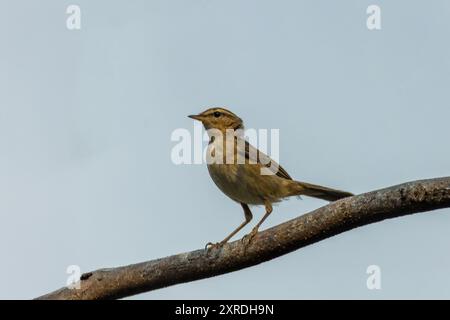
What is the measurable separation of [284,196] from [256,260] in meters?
3.07

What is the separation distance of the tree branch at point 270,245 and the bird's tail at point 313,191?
115 inches

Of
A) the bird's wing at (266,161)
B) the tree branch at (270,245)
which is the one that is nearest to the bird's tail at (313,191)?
the bird's wing at (266,161)

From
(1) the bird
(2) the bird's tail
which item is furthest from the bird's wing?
(2) the bird's tail

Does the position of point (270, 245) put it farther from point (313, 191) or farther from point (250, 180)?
point (313, 191)

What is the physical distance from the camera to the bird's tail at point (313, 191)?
8.67m

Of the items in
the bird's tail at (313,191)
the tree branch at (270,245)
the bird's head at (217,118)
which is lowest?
the tree branch at (270,245)

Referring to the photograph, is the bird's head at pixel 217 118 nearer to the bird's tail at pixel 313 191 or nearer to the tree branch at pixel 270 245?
the bird's tail at pixel 313 191

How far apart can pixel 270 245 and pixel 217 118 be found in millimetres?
4020

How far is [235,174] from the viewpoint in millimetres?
8539

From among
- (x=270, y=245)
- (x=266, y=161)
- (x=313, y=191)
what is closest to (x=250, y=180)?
(x=266, y=161)

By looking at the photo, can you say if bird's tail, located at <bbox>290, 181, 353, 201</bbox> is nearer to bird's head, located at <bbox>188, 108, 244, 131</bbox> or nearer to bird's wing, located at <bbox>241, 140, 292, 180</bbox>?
bird's wing, located at <bbox>241, 140, 292, 180</bbox>

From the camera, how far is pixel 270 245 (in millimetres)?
5699
